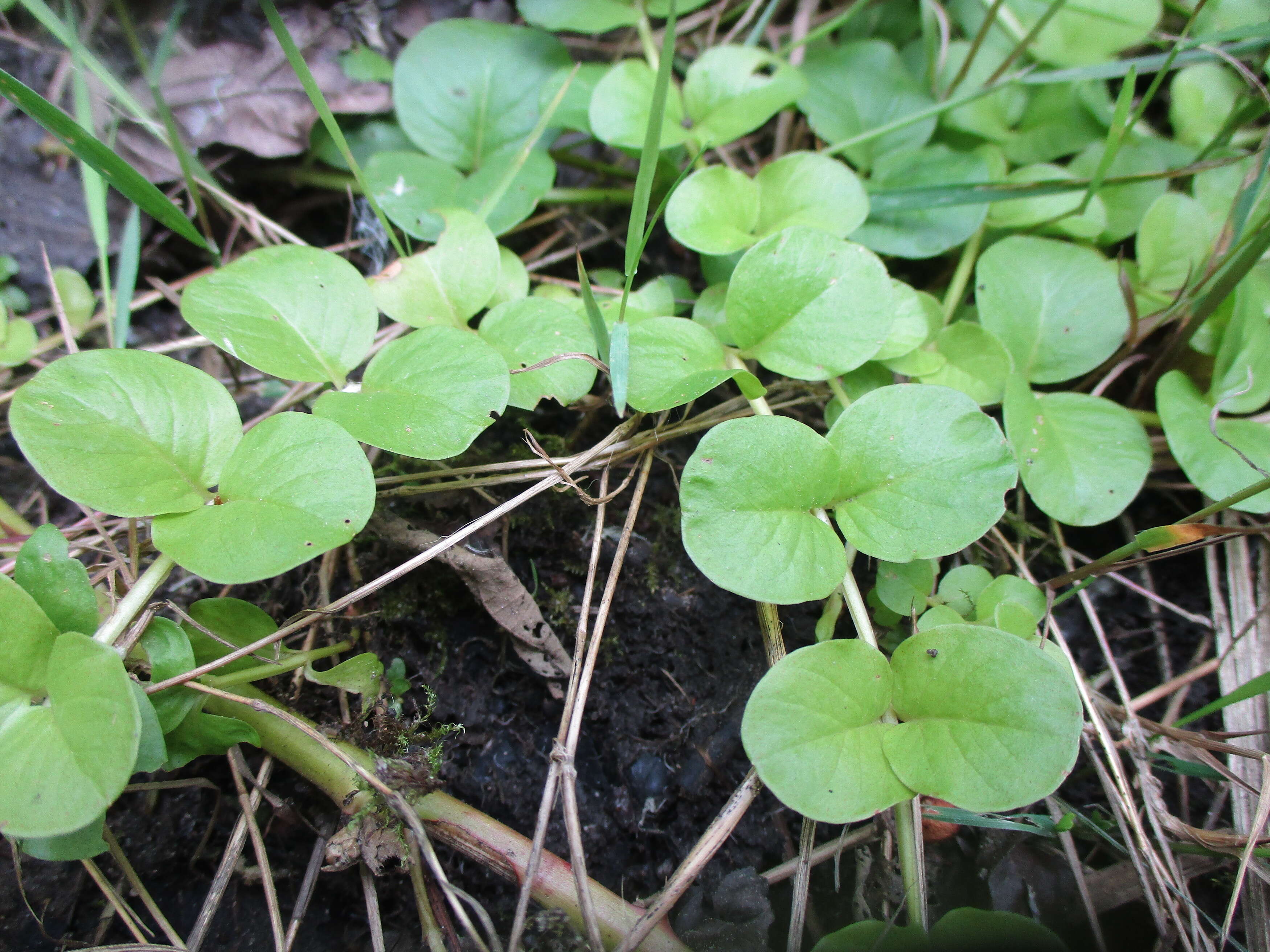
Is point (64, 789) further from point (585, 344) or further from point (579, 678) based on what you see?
point (585, 344)

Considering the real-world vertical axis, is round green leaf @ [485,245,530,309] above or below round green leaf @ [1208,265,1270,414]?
above

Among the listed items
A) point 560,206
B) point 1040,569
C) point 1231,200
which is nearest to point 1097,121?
point 1231,200

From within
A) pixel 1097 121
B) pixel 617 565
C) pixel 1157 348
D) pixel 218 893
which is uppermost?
pixel 1097 121

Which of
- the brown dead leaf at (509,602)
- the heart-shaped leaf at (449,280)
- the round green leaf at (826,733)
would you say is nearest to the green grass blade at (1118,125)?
the round green leaf at (826,733)

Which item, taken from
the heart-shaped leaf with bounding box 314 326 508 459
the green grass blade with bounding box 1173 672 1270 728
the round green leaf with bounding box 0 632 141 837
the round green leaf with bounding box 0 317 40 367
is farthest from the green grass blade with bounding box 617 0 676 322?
the round green leaf with bounding box 0 317 40 367

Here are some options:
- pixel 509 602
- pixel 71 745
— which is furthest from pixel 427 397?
pixel 71 745

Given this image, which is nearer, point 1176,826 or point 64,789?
point 64,789

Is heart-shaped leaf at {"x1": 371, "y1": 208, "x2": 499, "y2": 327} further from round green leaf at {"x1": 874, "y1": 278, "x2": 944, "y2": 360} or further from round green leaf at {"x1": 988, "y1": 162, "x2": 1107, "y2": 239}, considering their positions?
round green leaf at {"x1": 988, "y1": 162, "x2": 1107, "y2": 239}
